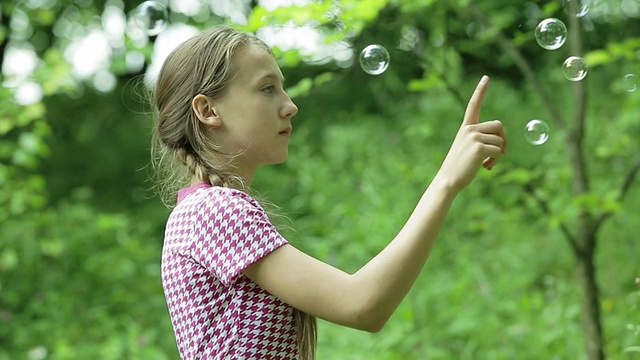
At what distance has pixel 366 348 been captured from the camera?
3721 millimetres

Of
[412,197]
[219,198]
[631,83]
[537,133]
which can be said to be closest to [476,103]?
[219,198]

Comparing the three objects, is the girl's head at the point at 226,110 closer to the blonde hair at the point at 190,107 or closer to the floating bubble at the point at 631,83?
the blonde hair at the point at 190,107

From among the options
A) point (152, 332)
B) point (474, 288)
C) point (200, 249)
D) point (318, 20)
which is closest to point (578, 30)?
point (318, 20)

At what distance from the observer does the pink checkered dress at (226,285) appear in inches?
52.8

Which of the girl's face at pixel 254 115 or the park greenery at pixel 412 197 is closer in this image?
the girl's face at pixel 254 115

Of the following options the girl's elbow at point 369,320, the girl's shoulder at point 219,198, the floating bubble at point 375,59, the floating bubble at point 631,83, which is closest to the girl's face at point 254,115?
the girl's shoulder at point 219,198

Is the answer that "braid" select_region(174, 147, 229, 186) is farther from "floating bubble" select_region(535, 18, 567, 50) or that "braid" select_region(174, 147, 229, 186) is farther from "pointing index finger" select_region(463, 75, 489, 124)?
"floating bubble" select_region(535, 18, 567, 50)

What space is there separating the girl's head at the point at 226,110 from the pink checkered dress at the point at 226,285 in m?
0.10

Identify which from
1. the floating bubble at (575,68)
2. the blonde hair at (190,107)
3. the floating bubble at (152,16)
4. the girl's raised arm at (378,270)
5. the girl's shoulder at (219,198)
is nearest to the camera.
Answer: the girl's raised arm at (378,270)

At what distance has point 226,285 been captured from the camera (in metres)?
1.37

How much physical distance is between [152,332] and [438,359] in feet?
5.40

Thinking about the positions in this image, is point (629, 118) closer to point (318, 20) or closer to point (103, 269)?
point (318, 20)

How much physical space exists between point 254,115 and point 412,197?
→ 2.82m

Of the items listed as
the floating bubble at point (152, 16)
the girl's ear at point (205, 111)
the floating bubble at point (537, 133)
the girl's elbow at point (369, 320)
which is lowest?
the floating bubble at point (152, 16)
